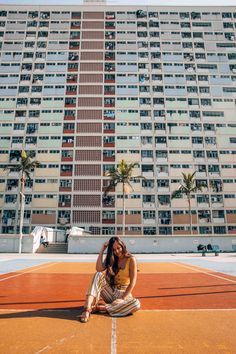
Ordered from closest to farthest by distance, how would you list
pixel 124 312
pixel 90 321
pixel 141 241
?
pixel 90 321, pixel 124 312, pixel 141 241

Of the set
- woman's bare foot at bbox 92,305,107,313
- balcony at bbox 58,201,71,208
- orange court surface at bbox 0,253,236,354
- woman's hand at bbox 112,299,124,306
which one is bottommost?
Result: orange court surface at bbox 0,253,236,354

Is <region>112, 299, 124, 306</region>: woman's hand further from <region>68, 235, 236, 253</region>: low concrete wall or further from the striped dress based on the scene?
<region>68, 235, 236, 253</region>: low concrete wall

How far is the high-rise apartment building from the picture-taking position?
4906 centimetres

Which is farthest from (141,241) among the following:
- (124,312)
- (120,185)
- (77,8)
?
(77,8)

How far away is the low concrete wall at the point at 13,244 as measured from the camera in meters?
32.0

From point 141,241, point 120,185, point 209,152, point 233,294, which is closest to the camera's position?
point 233,294

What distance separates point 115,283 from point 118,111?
52111 millimetres

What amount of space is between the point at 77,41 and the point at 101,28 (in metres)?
6.86

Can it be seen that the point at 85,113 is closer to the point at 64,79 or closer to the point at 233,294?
the point at 64,79

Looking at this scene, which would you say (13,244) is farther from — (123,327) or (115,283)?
(123,327)

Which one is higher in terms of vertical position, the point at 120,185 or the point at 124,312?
the point at 120,185

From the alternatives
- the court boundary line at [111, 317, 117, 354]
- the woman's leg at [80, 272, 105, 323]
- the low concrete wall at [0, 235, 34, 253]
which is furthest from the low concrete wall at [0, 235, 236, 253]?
the court boundary line at [111, 317, 117, 354]

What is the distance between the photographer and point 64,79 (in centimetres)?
5650

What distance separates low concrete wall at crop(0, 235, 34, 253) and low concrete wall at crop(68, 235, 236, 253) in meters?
4.96
